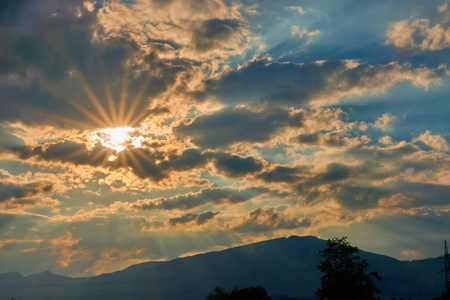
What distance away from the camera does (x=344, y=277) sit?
318 ft

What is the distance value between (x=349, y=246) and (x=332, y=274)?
7.87 meters

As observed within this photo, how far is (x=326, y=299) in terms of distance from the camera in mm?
101375

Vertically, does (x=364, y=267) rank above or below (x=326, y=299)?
above

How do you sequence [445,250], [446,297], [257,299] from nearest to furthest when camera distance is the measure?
1. [257,299]
2. [446,297]
3. [445,250]

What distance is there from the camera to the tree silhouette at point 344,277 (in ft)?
315

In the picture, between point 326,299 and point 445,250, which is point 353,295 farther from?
point 445,250

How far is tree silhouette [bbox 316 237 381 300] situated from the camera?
3780 inches

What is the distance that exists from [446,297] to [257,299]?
61.3 m

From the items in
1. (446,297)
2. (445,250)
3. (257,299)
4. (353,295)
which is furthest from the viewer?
(445,250)

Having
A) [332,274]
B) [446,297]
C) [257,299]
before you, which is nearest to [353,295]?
[332,274]

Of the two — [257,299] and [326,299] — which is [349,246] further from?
[257,299]

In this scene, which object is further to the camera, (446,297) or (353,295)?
(446,297)

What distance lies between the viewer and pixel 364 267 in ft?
323

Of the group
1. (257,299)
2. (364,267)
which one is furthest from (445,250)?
(257,299)
